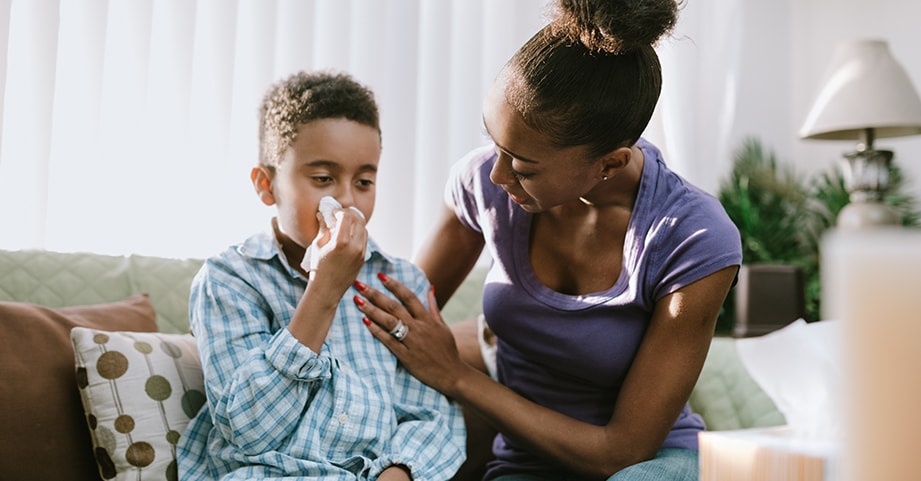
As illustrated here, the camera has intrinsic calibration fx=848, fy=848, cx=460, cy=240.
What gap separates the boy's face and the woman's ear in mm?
387

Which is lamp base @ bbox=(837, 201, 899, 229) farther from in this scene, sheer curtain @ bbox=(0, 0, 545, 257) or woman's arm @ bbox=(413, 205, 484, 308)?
woman's arm @ bbox=(413, 205, 484, 308)

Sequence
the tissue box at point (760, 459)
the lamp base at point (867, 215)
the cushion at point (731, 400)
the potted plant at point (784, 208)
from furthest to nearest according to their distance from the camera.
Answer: the potted plant at point (784, 208), the lamp base at point (867, 215), the cushion at point (731, 400), the tissue box at point (760, 459)

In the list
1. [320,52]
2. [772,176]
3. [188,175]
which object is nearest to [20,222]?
[188,175]

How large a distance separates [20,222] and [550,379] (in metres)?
1.45

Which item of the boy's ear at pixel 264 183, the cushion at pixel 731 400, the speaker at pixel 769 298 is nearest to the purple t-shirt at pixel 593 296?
the boy's ear at pixel 264 183

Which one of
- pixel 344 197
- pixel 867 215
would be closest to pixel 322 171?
pixel 344 197

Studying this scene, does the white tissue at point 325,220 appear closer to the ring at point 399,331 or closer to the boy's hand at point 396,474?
the ring at point 399,331

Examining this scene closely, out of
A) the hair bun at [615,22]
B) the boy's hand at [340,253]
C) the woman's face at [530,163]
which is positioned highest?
the hair bun at [615,22]

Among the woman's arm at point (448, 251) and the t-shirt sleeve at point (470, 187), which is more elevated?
the t-shirt sleeve at point (470, 187)

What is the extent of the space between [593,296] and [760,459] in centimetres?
72

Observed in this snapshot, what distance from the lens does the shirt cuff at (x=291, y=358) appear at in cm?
125

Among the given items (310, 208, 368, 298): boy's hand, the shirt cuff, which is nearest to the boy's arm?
the shirt cuff

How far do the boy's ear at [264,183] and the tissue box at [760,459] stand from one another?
0.94 m

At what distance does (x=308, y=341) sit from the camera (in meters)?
1.28
